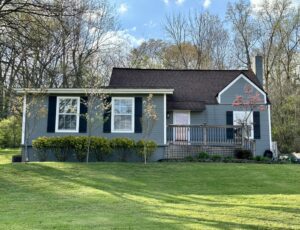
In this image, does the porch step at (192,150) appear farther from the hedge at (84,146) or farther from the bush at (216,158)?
the hedge at (84,146)

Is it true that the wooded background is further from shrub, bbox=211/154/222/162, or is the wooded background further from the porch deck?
shrub, bbox=211/154/222/162

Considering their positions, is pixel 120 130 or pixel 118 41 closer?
pixel 120 130

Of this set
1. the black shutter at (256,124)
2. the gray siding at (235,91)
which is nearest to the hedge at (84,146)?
the gray siding at (235,91)

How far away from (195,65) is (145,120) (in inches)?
663

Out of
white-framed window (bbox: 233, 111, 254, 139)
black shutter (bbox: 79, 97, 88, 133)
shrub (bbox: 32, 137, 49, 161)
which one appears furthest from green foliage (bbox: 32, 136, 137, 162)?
white-framed window (bbox: 233, 111, 254, 139)

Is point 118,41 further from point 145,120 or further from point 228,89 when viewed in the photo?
point 145,120

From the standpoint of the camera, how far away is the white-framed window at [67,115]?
14695mm

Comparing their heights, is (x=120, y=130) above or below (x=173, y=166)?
above

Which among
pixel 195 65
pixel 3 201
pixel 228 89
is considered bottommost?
pixel 3 201

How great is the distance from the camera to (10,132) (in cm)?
2536

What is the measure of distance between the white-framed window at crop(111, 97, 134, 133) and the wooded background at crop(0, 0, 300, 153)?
5496 mm

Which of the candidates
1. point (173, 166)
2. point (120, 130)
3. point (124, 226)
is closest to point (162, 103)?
point (120, 130)

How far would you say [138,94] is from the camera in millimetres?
14773

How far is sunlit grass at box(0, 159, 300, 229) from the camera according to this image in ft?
17.4
